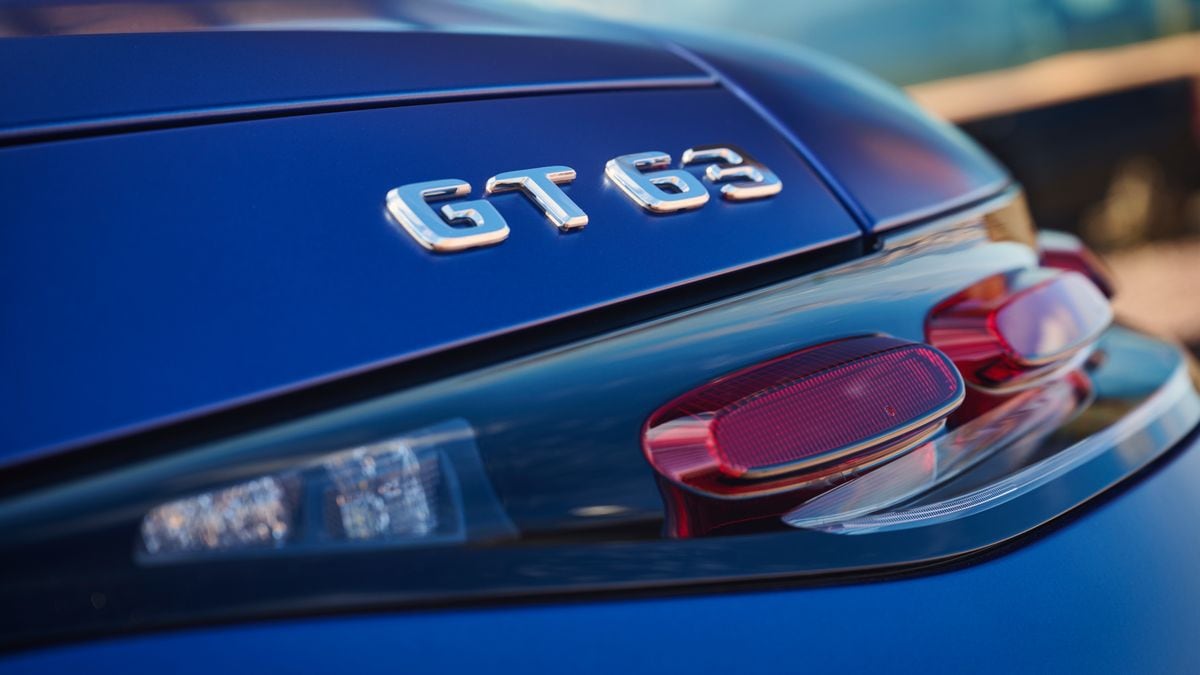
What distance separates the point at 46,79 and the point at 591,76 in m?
0.56

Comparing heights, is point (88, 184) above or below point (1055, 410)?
above

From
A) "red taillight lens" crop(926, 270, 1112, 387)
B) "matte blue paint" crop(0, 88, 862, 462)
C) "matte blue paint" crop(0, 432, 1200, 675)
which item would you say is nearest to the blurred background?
"red taillight lens" crop(926, 270, 1112, 387)

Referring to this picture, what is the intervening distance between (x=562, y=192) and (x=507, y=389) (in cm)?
24

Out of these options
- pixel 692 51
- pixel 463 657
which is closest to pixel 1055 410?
pixel 692 51

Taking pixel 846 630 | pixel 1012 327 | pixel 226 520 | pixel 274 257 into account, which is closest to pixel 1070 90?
pixel 1012 327

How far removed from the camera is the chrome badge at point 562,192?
938mm

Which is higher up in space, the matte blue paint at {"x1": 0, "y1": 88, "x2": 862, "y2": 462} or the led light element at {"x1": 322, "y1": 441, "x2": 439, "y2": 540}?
the matte blue paint at {"x1": 0, "y1": 88, "x2": 862, "y2": 462}

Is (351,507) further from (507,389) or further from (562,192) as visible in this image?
(562,192)

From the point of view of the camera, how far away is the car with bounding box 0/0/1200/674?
750 millimetres

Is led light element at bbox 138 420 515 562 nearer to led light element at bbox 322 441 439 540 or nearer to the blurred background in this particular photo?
led light element at bbox 322 441 439 540

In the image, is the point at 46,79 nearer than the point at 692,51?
Yes

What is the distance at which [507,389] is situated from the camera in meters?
0.88

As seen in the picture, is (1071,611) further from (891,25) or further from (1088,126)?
(1088,126)

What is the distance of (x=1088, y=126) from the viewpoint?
557 centimetres
